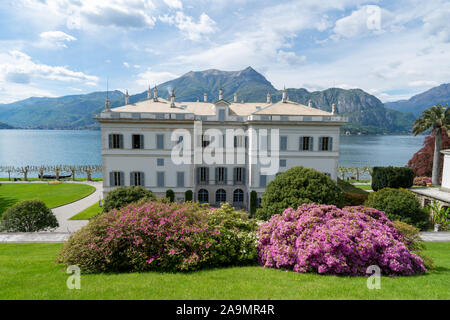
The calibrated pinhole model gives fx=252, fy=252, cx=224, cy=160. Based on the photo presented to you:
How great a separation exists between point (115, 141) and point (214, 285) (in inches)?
925

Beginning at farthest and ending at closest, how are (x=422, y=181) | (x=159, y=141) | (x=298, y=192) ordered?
1. (x=422, y=181)
2. (x=159, y=141)
3. (x=298, y=192)

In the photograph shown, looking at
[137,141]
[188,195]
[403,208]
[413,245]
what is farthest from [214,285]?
[137,141]

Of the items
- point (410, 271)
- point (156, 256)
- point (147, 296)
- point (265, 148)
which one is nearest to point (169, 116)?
point (265, 148)

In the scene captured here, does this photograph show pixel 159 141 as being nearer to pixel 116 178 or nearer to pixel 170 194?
pixel 170 194

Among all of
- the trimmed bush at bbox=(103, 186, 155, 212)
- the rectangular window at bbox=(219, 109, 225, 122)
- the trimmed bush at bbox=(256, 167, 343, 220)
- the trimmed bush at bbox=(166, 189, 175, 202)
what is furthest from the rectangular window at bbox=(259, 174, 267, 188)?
the trimmed bush at bbox=(103, 186, 155, 212)

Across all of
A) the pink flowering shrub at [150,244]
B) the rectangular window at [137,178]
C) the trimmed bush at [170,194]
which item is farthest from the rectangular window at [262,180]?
the pink flowering shrub at [150,244]

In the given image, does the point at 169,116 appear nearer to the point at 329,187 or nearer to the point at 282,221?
the point at 329,187

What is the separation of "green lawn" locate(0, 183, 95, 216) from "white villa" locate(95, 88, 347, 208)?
10780mm

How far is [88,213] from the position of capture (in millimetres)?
27391

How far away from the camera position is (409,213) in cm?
2083

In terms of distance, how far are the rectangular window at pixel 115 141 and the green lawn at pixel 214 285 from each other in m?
18.2

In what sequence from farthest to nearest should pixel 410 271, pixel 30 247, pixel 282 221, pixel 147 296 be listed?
1. pixel 30 247
2. pixel 282 221
3. pixel 410 271
4. pixel 147 296

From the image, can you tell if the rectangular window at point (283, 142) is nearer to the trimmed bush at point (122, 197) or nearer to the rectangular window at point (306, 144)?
the rectangular window at point (306, 144)

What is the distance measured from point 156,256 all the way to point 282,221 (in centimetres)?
588
